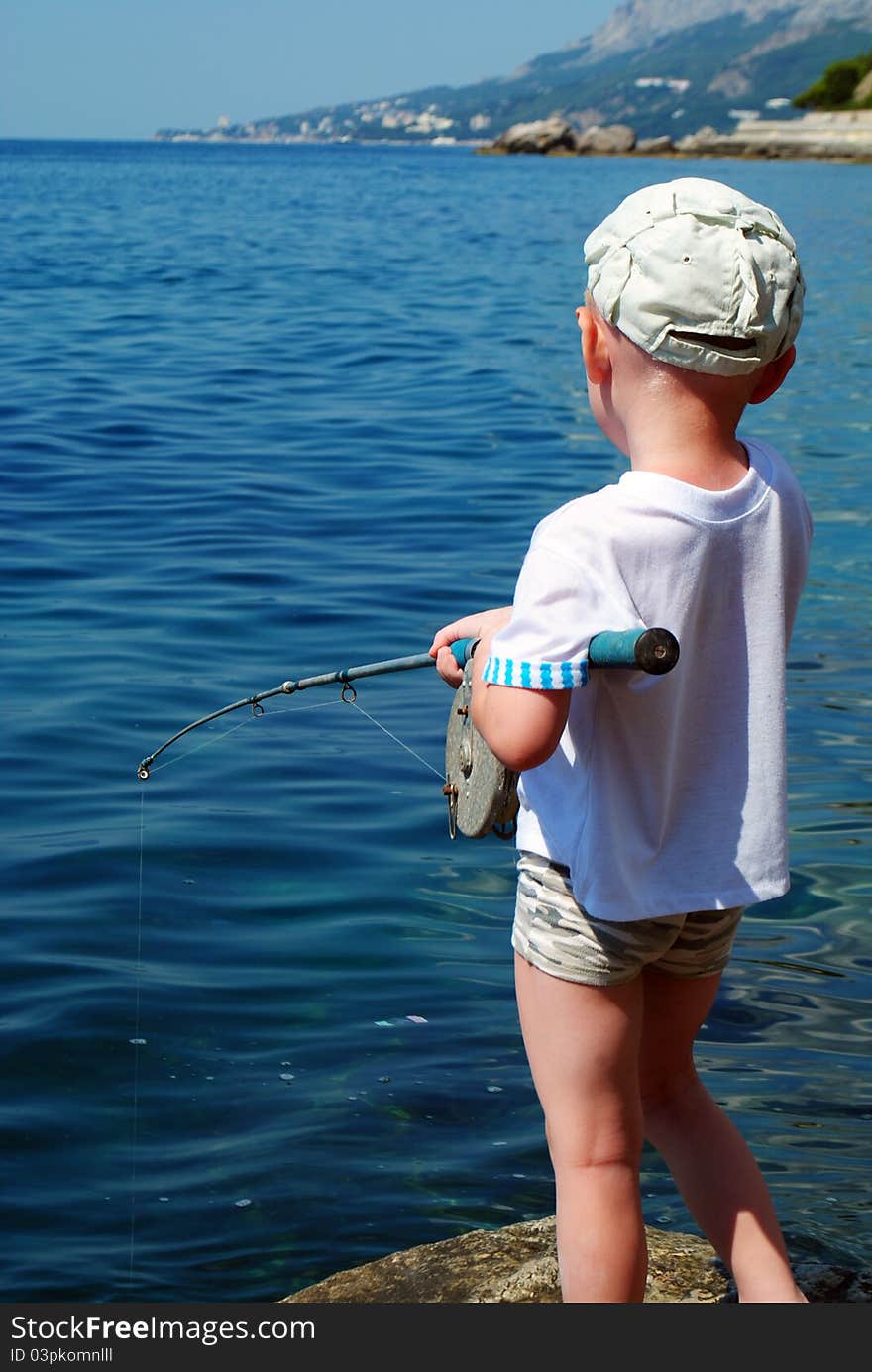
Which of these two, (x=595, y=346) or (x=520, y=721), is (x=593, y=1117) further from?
(x=595, y=346)

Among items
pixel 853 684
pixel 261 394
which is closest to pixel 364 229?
pixel 261 394

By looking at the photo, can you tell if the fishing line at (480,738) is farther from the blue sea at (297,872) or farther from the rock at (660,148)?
the rock at (660,148)

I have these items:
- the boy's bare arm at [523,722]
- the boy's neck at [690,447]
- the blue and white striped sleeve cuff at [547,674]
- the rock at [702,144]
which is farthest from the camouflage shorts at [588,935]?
the rock at [702,144]

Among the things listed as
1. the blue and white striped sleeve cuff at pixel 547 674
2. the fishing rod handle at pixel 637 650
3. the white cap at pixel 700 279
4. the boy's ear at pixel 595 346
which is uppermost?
the white cap at pixel 700 279

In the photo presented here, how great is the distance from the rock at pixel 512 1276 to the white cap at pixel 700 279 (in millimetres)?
1543

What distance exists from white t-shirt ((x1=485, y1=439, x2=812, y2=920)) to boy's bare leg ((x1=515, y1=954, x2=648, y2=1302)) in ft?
0.54

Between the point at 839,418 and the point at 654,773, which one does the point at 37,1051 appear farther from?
the point at 839,418

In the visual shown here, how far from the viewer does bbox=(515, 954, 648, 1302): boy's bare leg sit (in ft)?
7.16

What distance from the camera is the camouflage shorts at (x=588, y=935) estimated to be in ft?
7.09

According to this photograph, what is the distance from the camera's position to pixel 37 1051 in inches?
150

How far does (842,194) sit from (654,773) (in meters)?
48.4

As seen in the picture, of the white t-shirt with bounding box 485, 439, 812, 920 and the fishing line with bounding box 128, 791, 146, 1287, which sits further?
the fishing line with bounding box 128, 791, 146, 1287

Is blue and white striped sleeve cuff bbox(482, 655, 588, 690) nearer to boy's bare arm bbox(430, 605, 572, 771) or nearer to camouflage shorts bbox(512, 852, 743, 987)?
boy's bare arm bbox(430, 605, 572, 771)

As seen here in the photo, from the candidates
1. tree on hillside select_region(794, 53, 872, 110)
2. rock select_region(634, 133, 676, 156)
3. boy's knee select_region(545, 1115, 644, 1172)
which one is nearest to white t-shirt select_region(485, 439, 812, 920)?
boy's knee select_region(545, 1115, 644, 1172)
